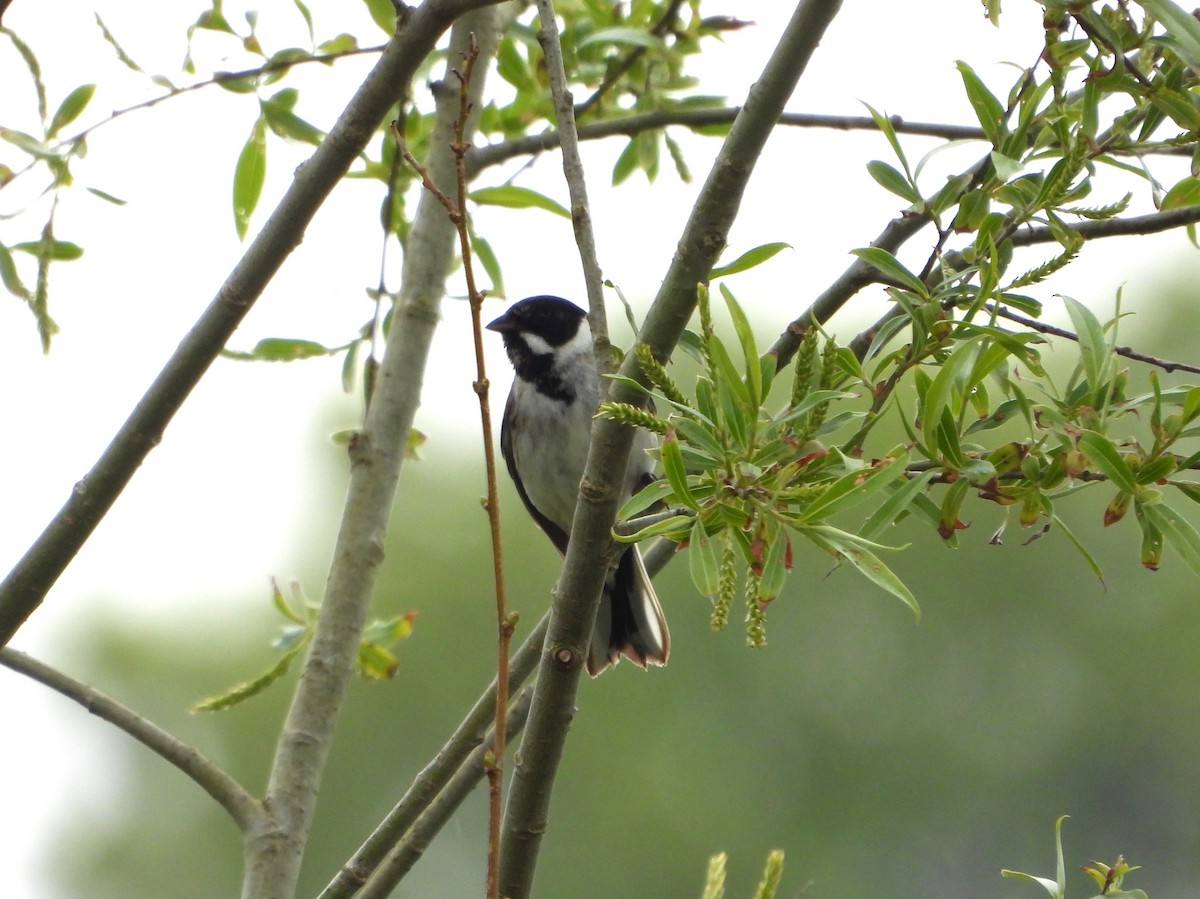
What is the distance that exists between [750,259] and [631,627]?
89.3 inches

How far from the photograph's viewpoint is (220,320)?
221cm

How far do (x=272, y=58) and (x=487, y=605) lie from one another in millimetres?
16192

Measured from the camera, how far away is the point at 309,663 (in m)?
2.61

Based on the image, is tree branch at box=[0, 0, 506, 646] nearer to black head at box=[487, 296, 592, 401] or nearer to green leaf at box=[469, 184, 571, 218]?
green leaf at box=[469, 184, 571, 218]

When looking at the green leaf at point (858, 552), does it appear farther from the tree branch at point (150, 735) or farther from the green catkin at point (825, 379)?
the tree branch at point (150, 735)

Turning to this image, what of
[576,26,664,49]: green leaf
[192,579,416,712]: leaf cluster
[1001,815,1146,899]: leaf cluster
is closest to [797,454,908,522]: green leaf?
[1001,815,1146,899]: leaf cluster

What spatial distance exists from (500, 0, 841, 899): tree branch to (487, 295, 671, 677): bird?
2.03 m

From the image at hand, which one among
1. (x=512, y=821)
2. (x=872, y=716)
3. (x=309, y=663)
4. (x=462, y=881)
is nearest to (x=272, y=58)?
(x=309, y=663)

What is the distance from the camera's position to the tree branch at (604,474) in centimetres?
172

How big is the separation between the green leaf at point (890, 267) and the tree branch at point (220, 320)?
81 cm

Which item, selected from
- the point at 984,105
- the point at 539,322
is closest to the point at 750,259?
the point at 984,105

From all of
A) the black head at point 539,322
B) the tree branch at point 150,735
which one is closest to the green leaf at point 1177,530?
the tree branch at point 150,735

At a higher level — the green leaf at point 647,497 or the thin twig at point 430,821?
the green leaf at point 647,497

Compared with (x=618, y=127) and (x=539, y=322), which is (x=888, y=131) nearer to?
(x=618, y=127)
